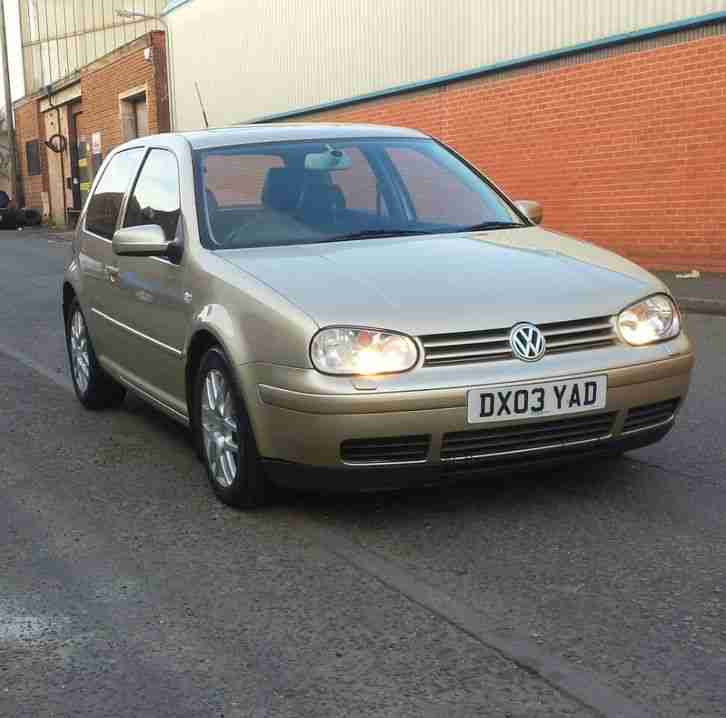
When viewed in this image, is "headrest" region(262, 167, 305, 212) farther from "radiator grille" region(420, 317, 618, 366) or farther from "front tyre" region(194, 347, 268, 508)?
"radiator grille" region(420, 317, 618, 366)

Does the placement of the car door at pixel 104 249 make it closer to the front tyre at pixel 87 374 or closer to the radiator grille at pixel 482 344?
the front tyre at pixel 87 374

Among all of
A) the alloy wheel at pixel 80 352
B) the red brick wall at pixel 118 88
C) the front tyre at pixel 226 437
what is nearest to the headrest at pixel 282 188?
the front tyre at pixel 226 437

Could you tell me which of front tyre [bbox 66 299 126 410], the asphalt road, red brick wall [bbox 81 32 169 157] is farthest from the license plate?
red brick wall [bbox 81 32 169 157]

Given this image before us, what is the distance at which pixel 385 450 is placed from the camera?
4.25m

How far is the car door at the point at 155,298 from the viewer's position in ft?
17.1

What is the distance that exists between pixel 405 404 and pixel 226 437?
958 millimetres

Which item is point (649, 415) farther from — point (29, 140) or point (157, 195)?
point (29, 140)

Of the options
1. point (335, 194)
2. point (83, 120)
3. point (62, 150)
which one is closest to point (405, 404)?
point (335, 194)

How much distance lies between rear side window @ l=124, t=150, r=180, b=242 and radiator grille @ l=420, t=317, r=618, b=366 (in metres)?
1.69

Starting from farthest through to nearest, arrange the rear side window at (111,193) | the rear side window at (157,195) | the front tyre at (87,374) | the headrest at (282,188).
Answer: the front tyre at (87,374) → the rear side window at (111,193) → the rear side window at (157,195) → the headrest at (282,188)

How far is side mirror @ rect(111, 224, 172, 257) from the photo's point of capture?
5.21 meters

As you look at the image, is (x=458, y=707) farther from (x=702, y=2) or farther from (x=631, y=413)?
(x=702, y=2)

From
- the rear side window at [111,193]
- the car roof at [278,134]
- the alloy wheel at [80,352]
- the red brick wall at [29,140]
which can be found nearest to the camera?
the car roof at [278,134]

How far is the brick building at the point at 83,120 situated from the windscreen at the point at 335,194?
2886 centimetres
